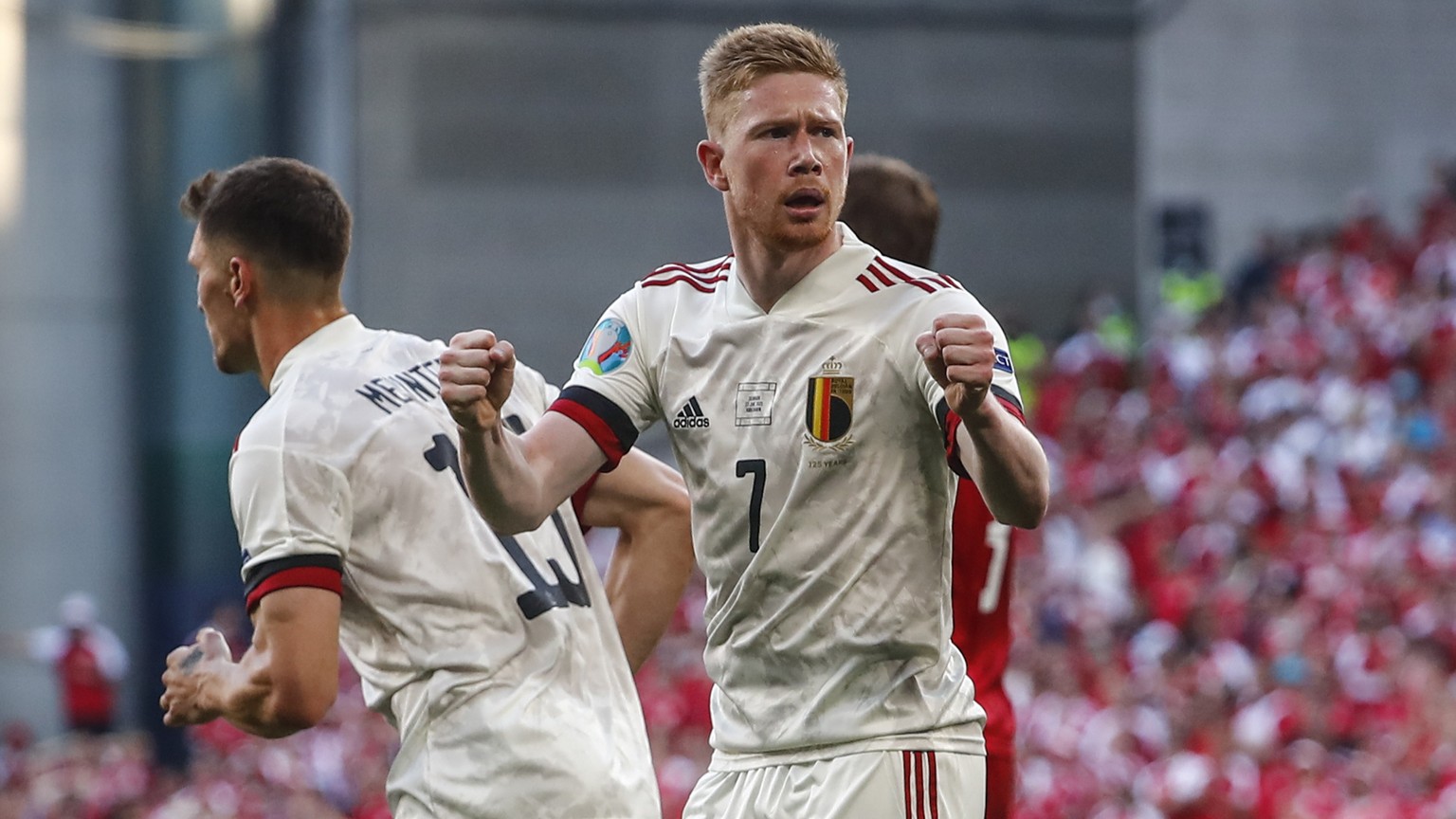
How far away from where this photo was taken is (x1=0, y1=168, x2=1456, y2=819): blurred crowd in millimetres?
10062

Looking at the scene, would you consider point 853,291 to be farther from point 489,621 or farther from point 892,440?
point 489,621

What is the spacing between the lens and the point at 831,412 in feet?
11.6

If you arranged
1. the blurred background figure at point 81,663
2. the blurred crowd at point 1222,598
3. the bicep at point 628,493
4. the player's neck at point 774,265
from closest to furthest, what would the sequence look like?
the player's neck at point 774,265 → the bicep at point 628,493 → the blurred crowd at point 1222,598 → the blurred background figure at point 81,663

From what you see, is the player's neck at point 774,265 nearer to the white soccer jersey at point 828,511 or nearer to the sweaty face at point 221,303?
the white soccer jersey at point 828,511

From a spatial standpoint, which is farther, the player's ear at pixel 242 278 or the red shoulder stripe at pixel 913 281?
the player's ear at pixel 242 278

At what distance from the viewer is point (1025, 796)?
10.8 meters

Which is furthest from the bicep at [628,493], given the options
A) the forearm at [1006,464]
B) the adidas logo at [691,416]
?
the forearm at [1006,464]

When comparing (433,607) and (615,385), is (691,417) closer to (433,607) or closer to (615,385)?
(615,385)

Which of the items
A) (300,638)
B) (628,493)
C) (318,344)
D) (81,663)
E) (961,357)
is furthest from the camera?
(81,663)

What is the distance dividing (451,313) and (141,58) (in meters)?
4.57

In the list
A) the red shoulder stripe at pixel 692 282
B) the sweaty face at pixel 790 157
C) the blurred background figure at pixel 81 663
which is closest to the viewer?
the sweaty face at pixel 790 157

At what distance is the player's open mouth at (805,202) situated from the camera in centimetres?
358

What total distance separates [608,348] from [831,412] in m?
0.47

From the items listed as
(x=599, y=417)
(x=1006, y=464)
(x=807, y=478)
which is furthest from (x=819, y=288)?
(x=1006, y=464)
